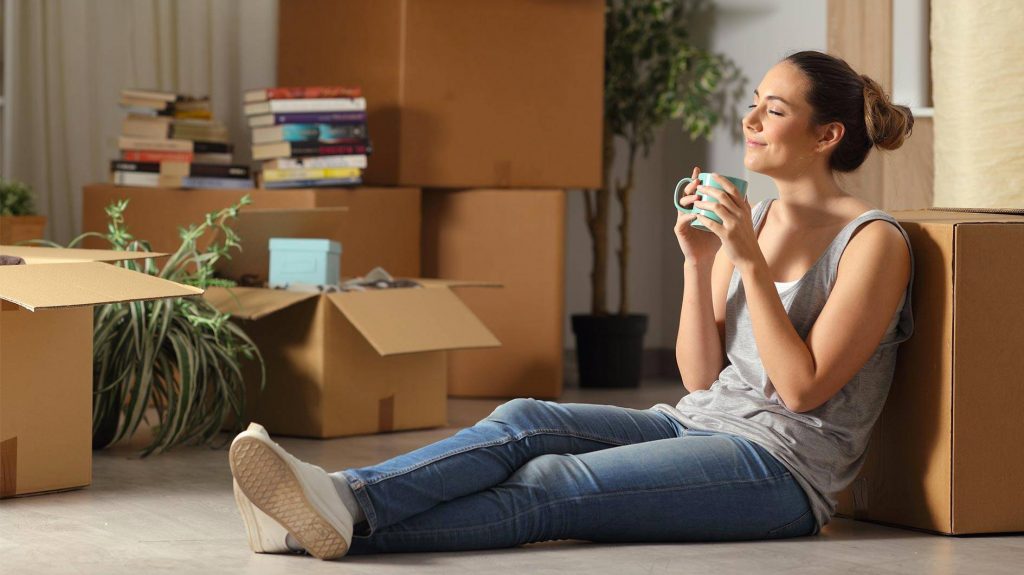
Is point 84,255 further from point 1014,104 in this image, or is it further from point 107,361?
point 1014,104

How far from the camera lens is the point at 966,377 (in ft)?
6.27

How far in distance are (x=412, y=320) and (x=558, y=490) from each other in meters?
1.29

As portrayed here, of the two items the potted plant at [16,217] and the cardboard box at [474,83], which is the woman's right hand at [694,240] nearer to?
the cardboard box at [474,83]

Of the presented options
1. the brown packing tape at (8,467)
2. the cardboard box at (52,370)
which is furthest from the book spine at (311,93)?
the brown packing tape at (8,467)

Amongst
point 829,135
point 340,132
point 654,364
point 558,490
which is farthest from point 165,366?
point 654,364

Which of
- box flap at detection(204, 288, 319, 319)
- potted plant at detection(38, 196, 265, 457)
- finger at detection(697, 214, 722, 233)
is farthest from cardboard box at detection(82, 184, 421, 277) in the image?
finger at detection(697, 214, 722, 233)

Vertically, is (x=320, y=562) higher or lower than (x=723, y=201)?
lower

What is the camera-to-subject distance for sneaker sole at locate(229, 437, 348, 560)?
5.38 ft

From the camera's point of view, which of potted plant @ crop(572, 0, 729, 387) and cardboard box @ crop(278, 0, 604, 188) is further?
potted plant @ crop(572, 0, 729, 387)

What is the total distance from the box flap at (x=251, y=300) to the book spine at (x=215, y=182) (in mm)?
661

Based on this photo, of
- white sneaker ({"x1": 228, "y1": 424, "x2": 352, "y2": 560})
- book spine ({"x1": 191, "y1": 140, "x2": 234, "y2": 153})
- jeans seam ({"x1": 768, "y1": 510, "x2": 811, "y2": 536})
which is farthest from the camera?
book spine ({"x1": 191, "y1": 140, "x2": 234, "y2": 153})

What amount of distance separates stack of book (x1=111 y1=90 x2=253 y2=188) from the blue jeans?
2037 millimetres

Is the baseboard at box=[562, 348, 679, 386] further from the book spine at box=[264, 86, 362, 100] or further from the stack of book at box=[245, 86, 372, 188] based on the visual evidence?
the book spine at box=[264, 86, 362, 100]

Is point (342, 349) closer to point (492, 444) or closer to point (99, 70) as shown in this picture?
point (492, 444)
